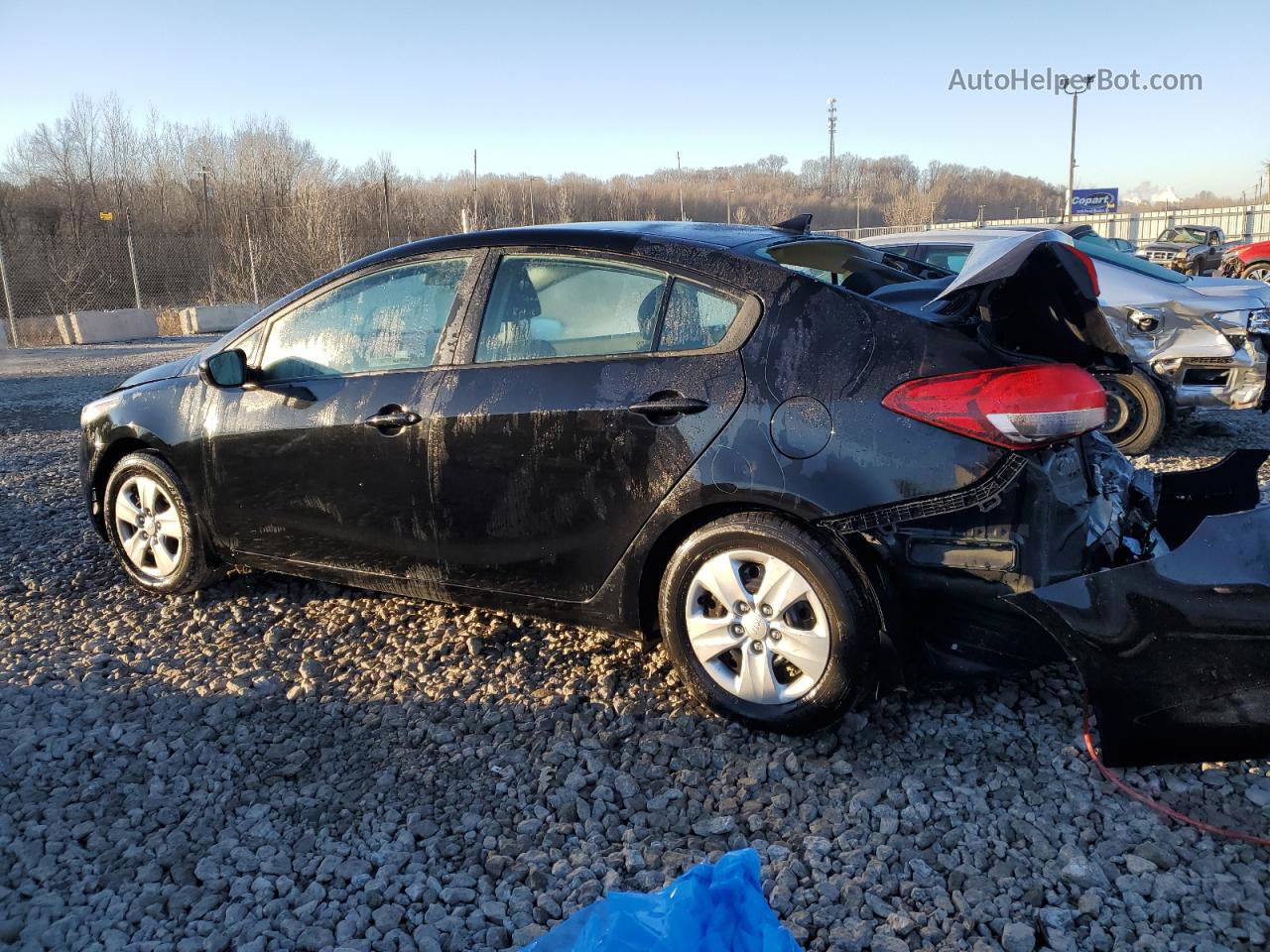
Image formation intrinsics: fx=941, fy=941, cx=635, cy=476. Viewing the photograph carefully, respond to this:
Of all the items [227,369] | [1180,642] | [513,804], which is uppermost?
[227,369]

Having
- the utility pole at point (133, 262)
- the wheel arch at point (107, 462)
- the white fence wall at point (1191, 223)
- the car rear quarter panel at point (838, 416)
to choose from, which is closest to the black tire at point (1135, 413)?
the car rear quarter panel at point (838, 416)

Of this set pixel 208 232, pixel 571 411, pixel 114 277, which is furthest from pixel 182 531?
pixel 208 232

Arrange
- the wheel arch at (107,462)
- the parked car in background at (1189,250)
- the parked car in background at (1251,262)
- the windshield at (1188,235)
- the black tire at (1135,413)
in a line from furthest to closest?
the windshield at (1188,235)
the parked car in background at (1189,250)
the parked car in background at (1251,262)
the black tire at (1135,413)
the wheel arch at (107,462)

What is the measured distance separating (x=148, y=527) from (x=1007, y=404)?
3.87 m

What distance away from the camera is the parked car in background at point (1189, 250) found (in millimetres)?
27375

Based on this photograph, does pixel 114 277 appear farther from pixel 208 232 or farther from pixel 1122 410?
pixel 1122 410

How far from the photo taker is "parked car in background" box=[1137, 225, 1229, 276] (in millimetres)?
27375

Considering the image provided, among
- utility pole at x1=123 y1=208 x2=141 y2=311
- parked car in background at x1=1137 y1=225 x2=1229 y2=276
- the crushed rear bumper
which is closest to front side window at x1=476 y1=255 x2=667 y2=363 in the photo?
the crushed rear bumper

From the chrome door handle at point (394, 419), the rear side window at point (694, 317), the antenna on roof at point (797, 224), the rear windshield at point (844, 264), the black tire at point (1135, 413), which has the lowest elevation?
the black tire at point (1135, 413)

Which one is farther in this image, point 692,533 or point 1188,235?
point 1188,235

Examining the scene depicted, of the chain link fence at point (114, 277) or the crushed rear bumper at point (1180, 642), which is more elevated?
the chain link fence at point (114, 277)

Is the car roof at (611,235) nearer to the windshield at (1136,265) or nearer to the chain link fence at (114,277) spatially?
the windshield at (1136,265)

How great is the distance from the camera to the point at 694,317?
124 inches

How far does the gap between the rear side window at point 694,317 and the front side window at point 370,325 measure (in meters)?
0.96
